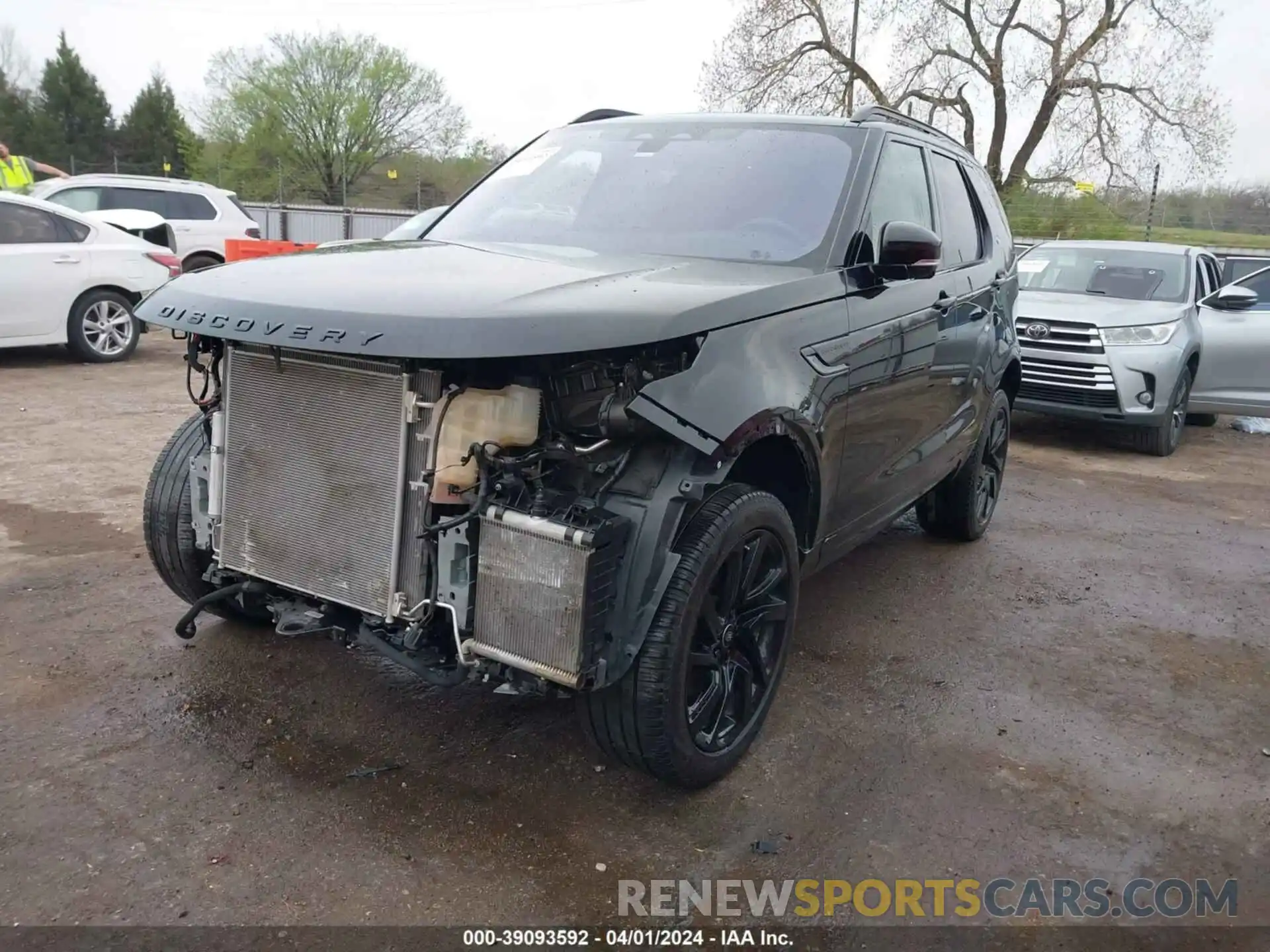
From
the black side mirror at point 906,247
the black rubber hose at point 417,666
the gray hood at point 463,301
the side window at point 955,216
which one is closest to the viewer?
the gray hood at point 463,301

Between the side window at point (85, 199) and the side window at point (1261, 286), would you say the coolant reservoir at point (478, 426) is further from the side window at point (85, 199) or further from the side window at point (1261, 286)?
the side window at point (85, 199)

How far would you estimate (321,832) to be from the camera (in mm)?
2709

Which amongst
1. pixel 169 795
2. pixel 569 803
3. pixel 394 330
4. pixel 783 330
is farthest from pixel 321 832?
pixel 783 330

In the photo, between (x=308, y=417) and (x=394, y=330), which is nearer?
(x=394, y=330)

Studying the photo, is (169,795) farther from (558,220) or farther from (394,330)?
(558,220)

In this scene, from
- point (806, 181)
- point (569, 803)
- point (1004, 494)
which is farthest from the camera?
point (1004, 494)

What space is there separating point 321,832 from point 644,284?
5.58 ft

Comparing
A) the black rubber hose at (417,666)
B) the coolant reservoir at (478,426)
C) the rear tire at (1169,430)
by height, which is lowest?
the black rubber hose at (417,666)

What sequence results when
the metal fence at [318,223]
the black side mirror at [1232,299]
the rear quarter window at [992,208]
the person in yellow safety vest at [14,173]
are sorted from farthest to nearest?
1. the metal fence at [318,223]
2. the person in yellow safety vest at [14,173]
3. the black side mirror at [1232,299]
4. the rear quarter window at [992,208]

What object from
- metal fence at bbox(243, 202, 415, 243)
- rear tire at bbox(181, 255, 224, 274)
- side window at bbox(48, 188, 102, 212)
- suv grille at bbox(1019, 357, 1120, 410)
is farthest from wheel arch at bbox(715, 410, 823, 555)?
metal fence at bbox(243, 202, 415, 243)

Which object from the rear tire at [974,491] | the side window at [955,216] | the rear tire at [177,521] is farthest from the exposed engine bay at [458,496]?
the rear tire at [974,491]

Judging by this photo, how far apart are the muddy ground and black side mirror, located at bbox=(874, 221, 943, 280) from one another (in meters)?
1.55

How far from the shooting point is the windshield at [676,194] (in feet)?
11.4

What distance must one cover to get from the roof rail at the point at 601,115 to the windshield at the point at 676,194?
0.26 m
